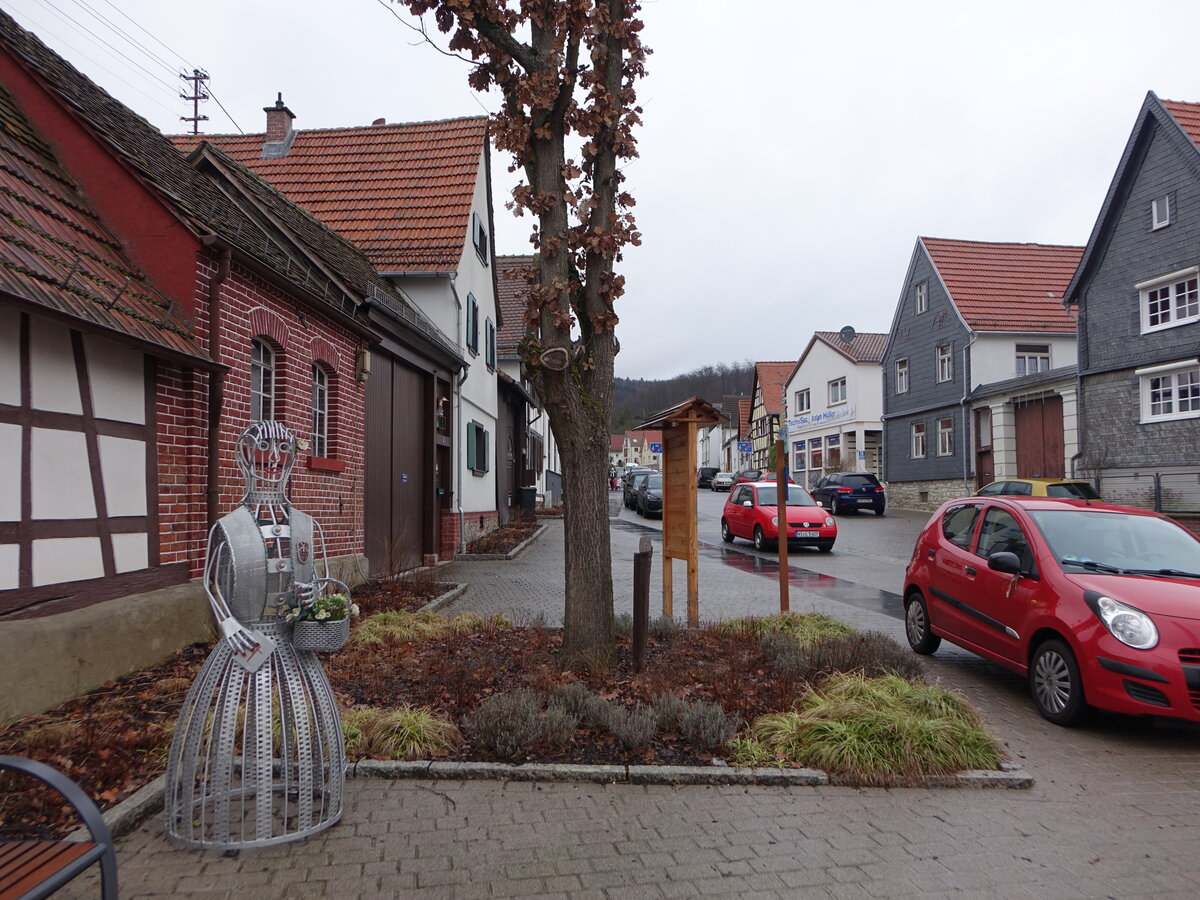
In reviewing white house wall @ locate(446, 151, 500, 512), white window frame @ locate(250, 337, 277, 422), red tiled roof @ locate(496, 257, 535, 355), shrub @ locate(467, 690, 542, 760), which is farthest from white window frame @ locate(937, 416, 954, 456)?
shrub @ locate(467, 690, 542, 760)

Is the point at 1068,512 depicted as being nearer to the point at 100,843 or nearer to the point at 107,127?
the point at 100,843

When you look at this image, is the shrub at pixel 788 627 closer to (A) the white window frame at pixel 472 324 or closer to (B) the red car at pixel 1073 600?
(B) the red car at pixel 1073 600

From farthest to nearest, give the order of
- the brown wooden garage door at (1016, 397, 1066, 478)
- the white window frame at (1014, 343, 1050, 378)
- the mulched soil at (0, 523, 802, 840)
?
the white window frame at (1014, 343, 1050, 378), the brown wooden garage door at (1016, 397, 1066, 478), the mulched soil at (0, 523, 802, 840)

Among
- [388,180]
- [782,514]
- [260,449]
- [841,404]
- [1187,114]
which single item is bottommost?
[782,514]

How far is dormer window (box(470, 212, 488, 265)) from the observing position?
17.9 metres

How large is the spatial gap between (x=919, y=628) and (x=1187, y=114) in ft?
68.3

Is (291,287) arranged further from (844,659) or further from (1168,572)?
(1168,572)

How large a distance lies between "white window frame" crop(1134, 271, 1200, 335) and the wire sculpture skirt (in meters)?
23.2

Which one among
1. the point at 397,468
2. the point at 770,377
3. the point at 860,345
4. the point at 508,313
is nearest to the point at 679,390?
the point at 770,377

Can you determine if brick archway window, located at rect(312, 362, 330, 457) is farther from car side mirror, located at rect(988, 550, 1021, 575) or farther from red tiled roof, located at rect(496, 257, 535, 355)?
red tiled roof, located at rect(496, 257, 535, 355)

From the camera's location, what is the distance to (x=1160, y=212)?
21.8 m

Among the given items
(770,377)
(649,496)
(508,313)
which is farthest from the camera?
(770,377)

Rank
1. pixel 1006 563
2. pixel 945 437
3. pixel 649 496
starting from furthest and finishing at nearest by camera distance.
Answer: pixel 945 437 < pixel 649 496 < pixel 1006 563

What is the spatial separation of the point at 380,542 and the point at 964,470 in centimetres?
2462
